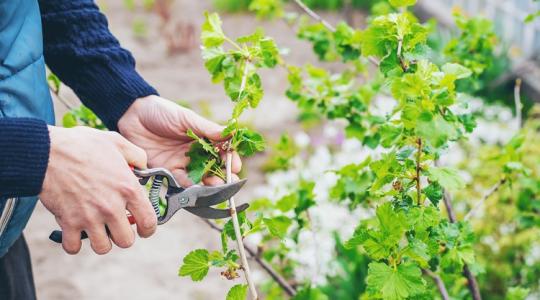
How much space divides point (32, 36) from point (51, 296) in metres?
1.71

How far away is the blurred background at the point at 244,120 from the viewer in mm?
2891

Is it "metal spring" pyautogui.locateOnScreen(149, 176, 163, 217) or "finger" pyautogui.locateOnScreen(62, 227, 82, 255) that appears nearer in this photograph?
"finger" pyautogui.locateOnScreen(62, 227, 82, 255)

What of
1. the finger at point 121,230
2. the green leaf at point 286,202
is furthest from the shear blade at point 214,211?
the green leaf at point 286,202

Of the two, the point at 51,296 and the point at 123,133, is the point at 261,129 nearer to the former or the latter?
the point at 51,296

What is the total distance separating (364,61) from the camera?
2.09m

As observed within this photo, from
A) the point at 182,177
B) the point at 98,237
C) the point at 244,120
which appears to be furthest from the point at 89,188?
the point at 244,120

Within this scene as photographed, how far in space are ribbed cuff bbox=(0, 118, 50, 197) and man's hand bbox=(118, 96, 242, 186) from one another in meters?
0.34

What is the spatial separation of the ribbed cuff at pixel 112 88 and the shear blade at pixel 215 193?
0.95 ft

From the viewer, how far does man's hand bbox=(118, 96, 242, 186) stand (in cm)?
141

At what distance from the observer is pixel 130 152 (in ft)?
3.89

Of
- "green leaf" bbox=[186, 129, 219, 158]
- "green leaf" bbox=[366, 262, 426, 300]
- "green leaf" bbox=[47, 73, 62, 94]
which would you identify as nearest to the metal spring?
"green leaf" bbox=[186, 129, 219, 158]

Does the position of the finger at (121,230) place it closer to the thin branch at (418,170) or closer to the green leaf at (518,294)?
the thin branch at (418,170)

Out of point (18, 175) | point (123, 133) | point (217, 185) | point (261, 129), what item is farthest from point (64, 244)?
point (261, 129)

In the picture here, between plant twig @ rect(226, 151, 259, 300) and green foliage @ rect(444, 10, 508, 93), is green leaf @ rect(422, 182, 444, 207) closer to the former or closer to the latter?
plant twig @ rect(226, 151, 259, 300)
